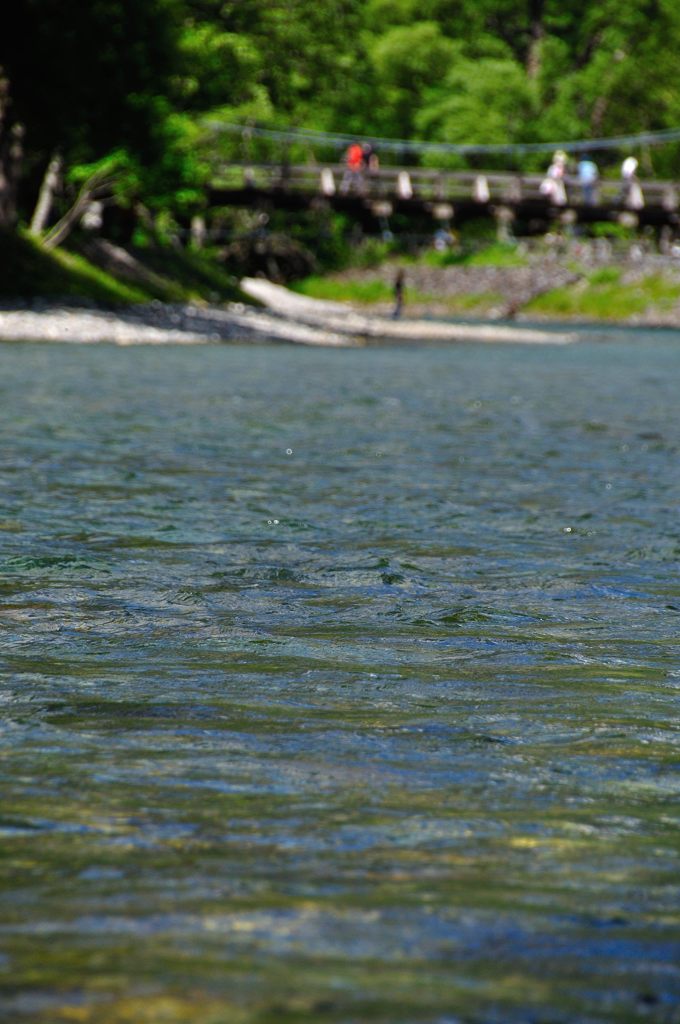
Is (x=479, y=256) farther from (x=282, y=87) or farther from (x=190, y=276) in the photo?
(x=282, y=87)

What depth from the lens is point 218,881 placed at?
10.2 feet

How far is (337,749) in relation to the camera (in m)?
4.12

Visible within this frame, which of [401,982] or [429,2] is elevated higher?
[429,2]

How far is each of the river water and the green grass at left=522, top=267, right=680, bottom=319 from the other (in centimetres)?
5052

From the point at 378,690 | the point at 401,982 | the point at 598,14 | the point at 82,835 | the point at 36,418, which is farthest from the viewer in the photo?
the point at 598,14

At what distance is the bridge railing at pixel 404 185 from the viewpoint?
194 feet

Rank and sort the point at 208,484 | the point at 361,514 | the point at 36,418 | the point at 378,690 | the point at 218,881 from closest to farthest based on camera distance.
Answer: the point at 218,881, the point at 378,690, the point at 361,514, the point at 208,484, the point at 36,418

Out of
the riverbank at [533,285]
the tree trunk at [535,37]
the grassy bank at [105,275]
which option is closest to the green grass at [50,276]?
the grassy bank at [105,275]

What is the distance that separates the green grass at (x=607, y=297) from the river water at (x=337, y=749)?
50.5 meters

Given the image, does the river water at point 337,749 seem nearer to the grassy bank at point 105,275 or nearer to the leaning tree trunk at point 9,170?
the grassy bank at point 105,275

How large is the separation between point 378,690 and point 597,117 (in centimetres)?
7996

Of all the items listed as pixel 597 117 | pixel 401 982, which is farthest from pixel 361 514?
pixel 597 117

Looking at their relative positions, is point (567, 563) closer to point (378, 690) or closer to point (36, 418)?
point (378, 690)

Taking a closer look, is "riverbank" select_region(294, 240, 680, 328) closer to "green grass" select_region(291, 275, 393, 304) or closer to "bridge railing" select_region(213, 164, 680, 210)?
"green grass" select_region(291, 275, 393, 304)
